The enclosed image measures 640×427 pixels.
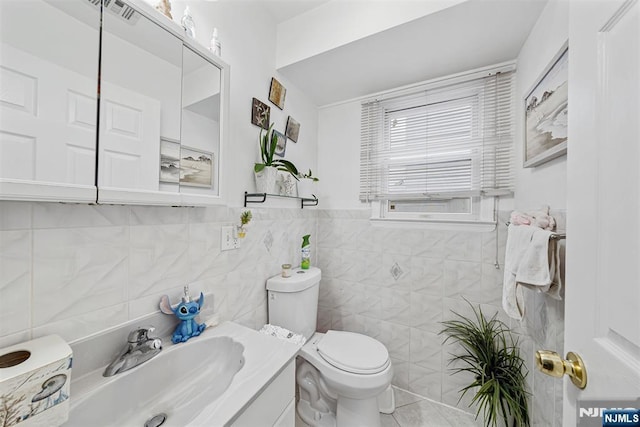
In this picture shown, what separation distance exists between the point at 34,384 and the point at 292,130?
1.63m

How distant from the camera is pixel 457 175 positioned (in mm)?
1595

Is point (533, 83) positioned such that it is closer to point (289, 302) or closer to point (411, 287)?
point (411, 287)

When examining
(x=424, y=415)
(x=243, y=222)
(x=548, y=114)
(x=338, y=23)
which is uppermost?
(x=338, y=23)

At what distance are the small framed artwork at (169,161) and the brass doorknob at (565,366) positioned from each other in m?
1.15

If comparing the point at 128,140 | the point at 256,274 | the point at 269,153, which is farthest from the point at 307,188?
the point at 128,140

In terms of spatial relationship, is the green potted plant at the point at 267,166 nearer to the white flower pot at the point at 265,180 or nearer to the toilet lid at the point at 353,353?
the white flower pot at the point at 265,180

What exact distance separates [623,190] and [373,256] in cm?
147

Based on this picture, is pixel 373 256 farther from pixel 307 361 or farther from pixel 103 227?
pixel 103 227

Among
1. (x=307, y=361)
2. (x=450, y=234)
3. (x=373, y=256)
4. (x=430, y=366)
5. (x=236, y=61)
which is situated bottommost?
(x=430, y=366)

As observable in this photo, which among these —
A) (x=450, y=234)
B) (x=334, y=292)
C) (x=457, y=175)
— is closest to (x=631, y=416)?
(x=450, y=234)

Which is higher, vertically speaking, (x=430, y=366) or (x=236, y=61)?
(x=236, y=61)

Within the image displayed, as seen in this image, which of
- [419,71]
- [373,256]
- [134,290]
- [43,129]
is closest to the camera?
[43,129]

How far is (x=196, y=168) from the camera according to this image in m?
1.00

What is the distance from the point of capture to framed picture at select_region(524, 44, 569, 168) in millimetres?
861
